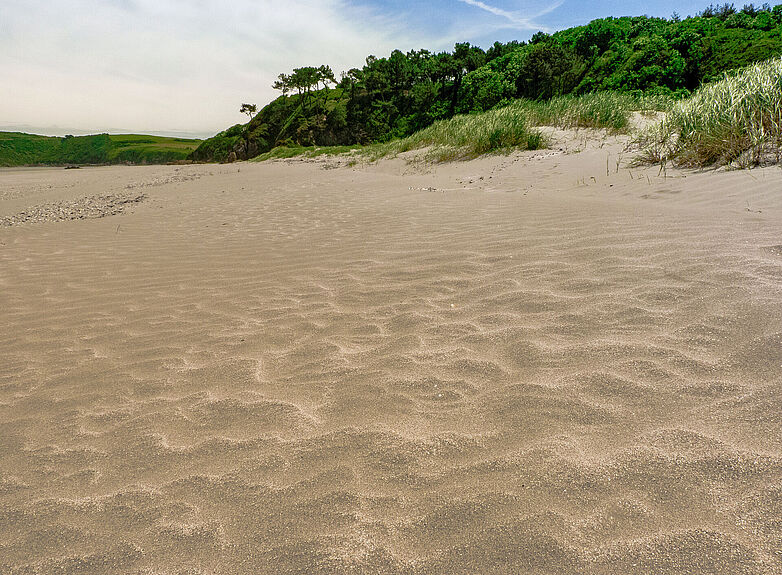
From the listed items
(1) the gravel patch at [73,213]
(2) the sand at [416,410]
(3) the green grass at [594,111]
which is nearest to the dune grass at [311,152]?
(3) the green grass at [594,111]

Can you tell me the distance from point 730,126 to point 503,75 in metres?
25.8

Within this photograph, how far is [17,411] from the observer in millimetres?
1922

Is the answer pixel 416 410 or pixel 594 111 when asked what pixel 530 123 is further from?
pixel 416 410

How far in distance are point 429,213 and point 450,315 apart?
11.8 feet

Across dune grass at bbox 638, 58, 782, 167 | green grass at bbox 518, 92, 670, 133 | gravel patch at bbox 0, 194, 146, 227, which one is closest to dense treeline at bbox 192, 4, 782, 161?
green grass at bbox 518, 92, 670, 133

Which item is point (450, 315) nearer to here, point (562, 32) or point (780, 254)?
point (780, 254)

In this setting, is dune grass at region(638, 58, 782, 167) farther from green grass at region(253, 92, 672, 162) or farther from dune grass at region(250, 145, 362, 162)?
dune grass at region(250, 145, 362, 162)

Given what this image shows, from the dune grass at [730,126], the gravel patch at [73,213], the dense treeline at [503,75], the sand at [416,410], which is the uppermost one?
the dense treeline at [503,75]

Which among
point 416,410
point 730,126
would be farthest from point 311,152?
point 416,410

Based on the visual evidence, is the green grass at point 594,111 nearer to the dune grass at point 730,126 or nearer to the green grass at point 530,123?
the green grass at point 530,123

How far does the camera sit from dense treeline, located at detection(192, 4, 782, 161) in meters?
21.5

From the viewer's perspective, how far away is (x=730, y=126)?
5.92 m

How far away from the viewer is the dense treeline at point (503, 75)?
21.5m

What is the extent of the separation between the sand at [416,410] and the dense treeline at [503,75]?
18739mm
